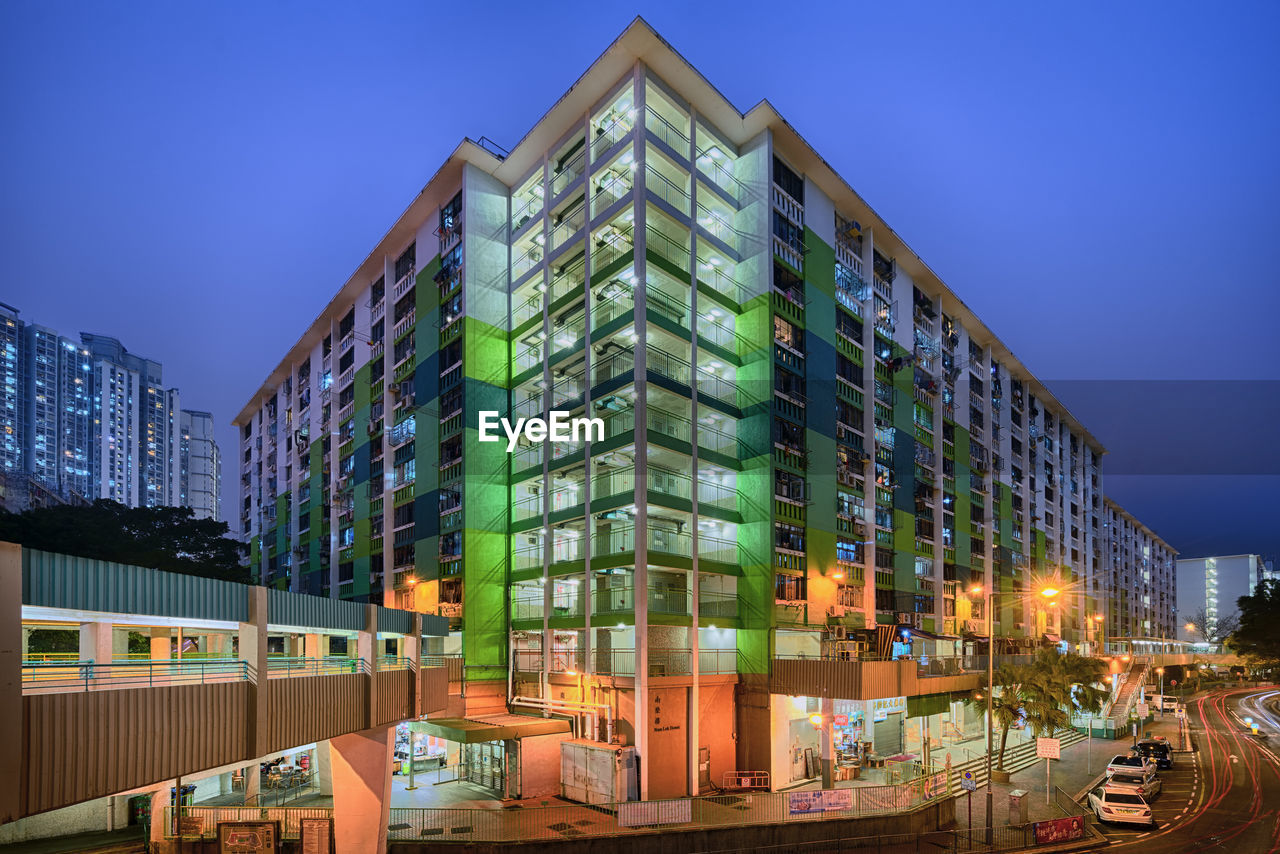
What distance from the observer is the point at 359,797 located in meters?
25.1

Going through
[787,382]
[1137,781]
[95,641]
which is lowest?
[1137,781]

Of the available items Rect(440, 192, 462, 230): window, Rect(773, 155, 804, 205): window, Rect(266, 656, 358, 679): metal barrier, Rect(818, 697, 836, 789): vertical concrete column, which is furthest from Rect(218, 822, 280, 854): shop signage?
Rect(773, 155, 804, 205): window

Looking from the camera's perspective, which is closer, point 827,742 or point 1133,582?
point 827,742

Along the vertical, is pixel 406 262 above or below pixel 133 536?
above

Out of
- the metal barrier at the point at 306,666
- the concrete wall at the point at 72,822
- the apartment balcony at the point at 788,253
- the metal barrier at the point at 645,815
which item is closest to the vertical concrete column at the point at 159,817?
the concrete wall at the point at 72,822

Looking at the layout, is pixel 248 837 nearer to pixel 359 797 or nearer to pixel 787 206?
pixel 359 797

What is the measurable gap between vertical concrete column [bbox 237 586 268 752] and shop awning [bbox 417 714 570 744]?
21.1 metres

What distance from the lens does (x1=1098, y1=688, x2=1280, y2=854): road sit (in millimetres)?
30250

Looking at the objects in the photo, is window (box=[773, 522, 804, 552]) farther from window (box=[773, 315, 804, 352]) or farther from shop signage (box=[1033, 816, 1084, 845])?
shop signage (box=[1033, 816, 1084, 845])

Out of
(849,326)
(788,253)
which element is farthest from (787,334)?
(849,326)

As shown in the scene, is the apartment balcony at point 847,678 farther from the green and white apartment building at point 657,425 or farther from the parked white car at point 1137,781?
the parked white car at point 1137,781

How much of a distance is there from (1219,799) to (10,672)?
46.8m

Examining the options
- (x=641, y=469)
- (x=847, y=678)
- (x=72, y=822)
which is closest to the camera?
(x=72, y=822)

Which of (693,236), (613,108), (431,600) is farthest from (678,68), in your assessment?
(431,600)
